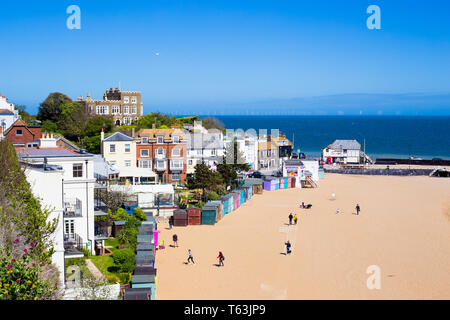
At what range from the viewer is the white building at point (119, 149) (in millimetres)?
47031

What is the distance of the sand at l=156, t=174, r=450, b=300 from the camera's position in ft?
64.3

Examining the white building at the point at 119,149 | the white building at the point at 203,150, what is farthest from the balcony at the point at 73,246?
the white building at the point at 203,150

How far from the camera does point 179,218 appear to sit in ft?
103

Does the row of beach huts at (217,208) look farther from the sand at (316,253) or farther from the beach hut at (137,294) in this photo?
the beach hut at (137,294)

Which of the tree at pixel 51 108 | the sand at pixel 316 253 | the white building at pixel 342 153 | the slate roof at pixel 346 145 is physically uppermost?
the tree at pixel 51 108

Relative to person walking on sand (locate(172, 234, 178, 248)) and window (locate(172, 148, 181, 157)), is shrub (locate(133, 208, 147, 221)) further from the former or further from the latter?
window (locate(172, 148, 181, 157))

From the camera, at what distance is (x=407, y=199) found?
45.2 meters

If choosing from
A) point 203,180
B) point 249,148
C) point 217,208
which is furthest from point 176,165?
point 217,208

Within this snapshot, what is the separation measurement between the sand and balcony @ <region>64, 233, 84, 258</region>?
3.70 meters

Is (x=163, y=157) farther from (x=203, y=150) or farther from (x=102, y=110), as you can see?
(x=102, y=110)

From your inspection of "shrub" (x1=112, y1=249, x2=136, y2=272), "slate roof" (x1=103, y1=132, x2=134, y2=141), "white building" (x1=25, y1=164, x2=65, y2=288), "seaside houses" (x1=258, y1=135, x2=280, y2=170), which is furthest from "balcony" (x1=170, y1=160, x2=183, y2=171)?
"white building" (x1=25, y1=164, x2=65, y2=288)

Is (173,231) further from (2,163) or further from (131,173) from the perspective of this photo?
(2,163)

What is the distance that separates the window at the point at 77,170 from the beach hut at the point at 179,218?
362 inches
